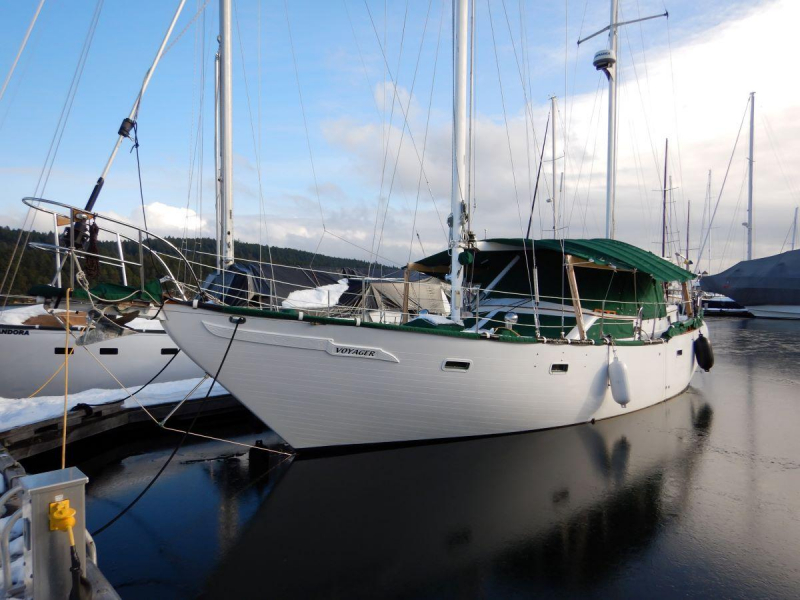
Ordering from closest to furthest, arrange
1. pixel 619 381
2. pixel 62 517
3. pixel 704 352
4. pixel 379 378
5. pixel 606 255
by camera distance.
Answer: pixel 62 517 < pixel 379 378 < pixel 619 381 < pixel 606 255 < pixel 704 352

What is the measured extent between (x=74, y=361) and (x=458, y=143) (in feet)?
32.8

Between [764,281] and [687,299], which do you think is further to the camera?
[764,281]

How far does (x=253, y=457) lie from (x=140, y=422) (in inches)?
129

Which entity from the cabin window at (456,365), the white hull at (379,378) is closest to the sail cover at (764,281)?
the white hull at (379,378)

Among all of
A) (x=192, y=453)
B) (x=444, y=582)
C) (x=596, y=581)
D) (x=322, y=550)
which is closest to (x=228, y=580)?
(x=322, y=550)

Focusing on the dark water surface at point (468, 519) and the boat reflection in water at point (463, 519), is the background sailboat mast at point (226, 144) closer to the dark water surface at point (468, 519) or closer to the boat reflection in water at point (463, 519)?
the dark water surface at point (468, 519)

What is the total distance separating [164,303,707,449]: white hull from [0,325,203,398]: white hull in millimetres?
5700

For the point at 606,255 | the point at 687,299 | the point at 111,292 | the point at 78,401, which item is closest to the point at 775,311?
the point at 687,299

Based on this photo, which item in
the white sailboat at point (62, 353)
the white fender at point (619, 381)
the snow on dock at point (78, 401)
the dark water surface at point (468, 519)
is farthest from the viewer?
the white sailboat at point (62, 353)

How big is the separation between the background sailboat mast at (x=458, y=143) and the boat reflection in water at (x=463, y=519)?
302 cm

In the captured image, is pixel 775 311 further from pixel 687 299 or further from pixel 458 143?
pixel 458 143

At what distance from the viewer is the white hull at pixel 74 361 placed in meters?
11.2

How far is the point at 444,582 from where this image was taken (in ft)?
17.1

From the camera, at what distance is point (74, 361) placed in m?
11.9
